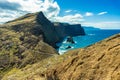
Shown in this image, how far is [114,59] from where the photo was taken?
1817 centimetres

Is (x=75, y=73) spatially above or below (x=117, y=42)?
below

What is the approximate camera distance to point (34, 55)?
588 ft

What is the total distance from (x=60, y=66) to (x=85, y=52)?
3.01 m

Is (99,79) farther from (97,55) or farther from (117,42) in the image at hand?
(117,42)

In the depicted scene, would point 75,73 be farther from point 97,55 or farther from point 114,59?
point 114,59

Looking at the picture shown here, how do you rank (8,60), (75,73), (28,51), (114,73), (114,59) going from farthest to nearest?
(28,51) → (8,60) → (75,73) → (114,59) → (114,73)

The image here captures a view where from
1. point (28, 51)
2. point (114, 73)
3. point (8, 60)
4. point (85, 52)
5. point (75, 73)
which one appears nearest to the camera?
point (114, 73)

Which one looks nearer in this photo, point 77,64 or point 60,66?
point 77,64

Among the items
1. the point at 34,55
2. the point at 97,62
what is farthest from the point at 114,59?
the point at 34,55

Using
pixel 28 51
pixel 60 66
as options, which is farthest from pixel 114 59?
pixel 28 51

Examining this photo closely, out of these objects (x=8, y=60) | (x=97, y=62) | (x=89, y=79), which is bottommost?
(x=8, y=60)

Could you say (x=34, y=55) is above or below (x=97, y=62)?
below

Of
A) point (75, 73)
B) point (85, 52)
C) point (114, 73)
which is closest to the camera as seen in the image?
point (114, 73)

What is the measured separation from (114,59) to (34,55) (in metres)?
164
